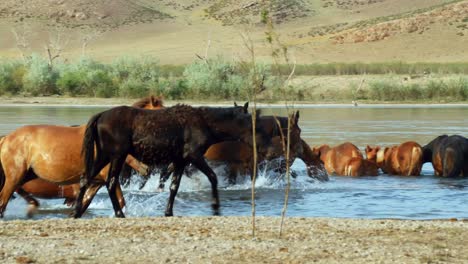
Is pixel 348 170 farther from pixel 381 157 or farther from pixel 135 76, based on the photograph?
pixel 135 76

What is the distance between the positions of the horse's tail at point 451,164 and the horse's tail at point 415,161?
0.64 metres

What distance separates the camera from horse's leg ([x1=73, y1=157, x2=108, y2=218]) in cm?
1273

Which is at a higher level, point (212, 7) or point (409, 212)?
point (212, 7)

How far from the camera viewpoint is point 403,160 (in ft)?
67.0

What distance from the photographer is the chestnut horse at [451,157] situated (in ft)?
64.7

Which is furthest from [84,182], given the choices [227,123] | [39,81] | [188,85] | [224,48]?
[224,48]

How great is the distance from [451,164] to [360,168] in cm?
177

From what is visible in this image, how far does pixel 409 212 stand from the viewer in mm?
14477

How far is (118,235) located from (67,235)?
20.7 inches

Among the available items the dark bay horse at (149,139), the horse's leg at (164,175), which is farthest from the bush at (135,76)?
the dark bay horse at (149,139)

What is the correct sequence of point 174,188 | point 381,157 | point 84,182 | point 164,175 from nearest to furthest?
point 84,182 < point 174,188 < point 164,175 < point 381,157

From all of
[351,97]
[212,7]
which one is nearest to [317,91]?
[351,97]

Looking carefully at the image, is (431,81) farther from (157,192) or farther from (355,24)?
(355,24)

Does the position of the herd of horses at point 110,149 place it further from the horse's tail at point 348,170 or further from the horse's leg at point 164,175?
the horse's tail at point 348,170
